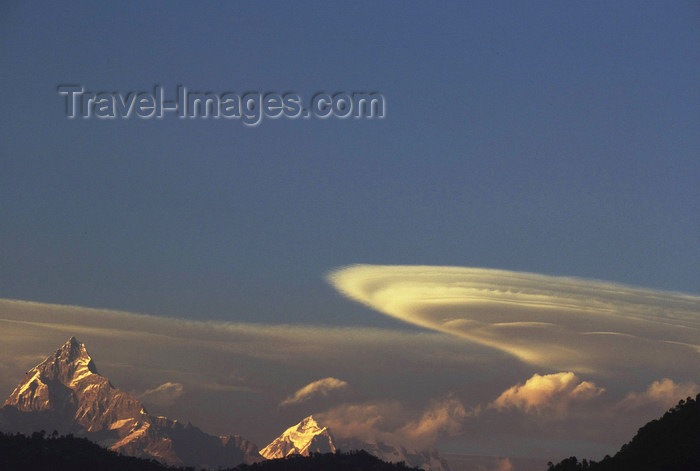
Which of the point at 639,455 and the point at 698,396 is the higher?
the point at 698,396

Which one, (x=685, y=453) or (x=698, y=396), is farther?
(x=698, y=396)

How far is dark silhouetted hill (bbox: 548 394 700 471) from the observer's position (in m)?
166

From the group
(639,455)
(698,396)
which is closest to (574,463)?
(639,455)

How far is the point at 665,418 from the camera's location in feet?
648

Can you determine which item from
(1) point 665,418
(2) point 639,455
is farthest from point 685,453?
(1) point 665,418

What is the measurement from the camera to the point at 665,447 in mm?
179875

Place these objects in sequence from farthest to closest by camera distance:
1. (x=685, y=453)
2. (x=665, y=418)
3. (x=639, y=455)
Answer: (x=665, y=418)
(x=639, y=455)
(x=685, y=453)

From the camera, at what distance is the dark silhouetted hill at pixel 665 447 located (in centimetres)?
16600

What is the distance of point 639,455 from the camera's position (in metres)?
184

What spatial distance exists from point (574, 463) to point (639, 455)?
1952 cm

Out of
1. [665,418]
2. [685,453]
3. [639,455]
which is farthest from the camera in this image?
[665,418]

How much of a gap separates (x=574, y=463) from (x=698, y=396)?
105ft

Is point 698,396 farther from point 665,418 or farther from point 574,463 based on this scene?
point 574,463

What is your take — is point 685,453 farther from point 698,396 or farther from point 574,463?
point 574,463
